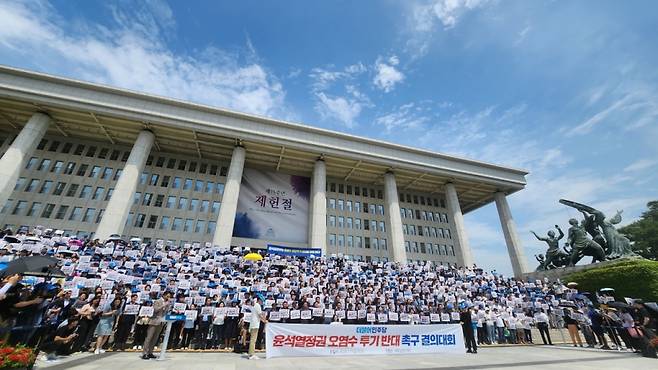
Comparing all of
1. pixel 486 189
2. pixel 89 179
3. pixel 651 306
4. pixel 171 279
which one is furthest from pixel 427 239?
pixel 89 179

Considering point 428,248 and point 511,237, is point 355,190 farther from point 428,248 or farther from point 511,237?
point 511,237

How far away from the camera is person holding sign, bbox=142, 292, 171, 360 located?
28.3 feet

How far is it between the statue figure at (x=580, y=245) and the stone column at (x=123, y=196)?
4787 cm

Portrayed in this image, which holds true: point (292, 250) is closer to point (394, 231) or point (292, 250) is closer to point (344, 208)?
point (394, 231)

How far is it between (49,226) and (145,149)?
572 inches

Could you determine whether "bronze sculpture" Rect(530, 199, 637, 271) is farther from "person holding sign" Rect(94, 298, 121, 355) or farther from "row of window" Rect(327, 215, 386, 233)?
"person holding sign" Rect(94, 298, 121, 355)

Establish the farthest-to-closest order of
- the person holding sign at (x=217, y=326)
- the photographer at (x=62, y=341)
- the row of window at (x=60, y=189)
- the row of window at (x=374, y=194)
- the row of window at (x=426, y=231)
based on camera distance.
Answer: the row of window at (x=426, y=231)
the row of window at (x=374, y=194)
the row of window at (x=60, y=189)
the person holding sign at (x=217, y=326)
the photographer at (x=62, y=341)

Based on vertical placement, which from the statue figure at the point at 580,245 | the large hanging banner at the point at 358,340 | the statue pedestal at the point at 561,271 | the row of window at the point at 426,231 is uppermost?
the row of window at the point at 426,231

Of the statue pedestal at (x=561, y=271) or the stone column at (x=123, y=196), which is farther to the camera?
the statue pedestal at (x=561, y=271)

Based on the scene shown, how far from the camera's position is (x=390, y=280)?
2106 cm

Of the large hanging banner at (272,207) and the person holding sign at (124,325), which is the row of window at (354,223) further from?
the person holding sign at (124,325)

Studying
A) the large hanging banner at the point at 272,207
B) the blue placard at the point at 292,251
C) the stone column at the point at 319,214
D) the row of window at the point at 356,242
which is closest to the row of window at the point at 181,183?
the large hanging banner at the point at 272,207

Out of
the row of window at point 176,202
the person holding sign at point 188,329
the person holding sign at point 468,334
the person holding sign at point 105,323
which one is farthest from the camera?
the row of window at point 176,202

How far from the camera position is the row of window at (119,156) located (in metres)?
38.0
